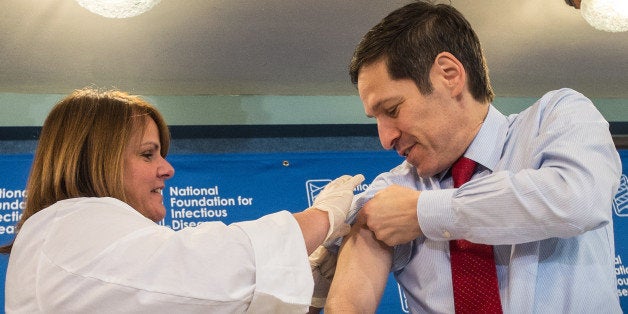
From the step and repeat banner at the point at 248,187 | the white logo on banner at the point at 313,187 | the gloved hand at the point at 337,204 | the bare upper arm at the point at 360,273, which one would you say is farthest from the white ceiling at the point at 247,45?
the bare upper arm at the point at 360,273

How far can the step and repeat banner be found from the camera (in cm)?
340

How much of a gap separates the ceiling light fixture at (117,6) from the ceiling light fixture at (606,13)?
1.72 metres

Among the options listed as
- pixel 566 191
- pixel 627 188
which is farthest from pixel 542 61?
pixel 566 191

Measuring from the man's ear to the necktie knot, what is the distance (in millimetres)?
179

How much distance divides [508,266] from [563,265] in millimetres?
112

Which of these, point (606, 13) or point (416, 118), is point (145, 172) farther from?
point (606, 13)

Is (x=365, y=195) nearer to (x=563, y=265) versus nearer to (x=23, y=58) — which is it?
(x=563, y=265)

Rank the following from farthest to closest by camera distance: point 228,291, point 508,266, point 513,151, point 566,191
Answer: point 513,151 → point 508,266 → point 566,191 → point 228,291

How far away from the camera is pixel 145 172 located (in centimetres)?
177

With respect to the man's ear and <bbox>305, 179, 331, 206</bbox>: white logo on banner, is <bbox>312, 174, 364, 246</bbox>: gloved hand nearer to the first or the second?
the man's ear

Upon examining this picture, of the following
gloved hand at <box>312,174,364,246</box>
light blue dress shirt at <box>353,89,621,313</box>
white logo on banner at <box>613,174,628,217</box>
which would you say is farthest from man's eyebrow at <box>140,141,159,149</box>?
white logo on banner at <box>613,174,628,217</box>

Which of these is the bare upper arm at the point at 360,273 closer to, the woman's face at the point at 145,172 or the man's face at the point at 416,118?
the man's face at the point at 416,118

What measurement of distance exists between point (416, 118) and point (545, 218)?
465 mm

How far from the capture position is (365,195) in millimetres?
1925
